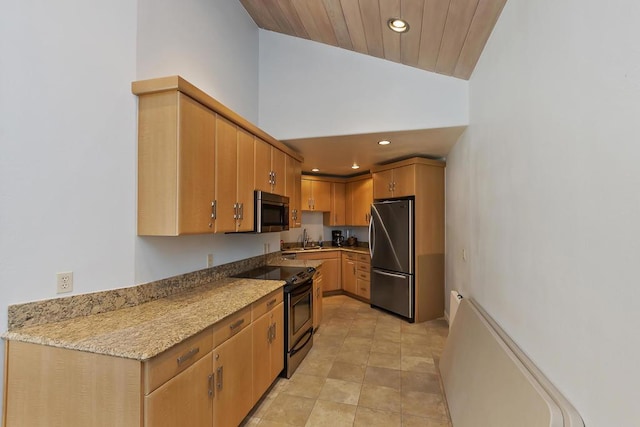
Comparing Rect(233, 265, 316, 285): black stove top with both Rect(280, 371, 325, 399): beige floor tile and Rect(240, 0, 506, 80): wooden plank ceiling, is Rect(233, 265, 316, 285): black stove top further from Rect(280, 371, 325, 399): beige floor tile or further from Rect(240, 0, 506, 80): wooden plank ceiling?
Rect(240, 0, 506, 80): wooden plank ceiling

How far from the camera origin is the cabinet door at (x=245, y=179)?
99.3 inches

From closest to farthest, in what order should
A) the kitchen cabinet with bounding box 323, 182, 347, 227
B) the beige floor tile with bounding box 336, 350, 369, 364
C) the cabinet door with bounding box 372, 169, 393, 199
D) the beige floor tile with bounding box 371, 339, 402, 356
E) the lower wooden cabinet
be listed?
the lower wooden cabinet → the beige floor tile with bounding box 336, 350, 369, 364 → the beige floor tile with bounding box 371, 339, 402, 356 → the cabinet door with bounding box 372, 169, 393, 199 → the kitchen cabinet with bounding box 323, 182, 347, 227

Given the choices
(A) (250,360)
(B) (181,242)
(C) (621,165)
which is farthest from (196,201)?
(C) (621,165)

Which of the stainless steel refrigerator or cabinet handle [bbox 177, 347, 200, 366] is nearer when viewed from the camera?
cabinet handle [bbox 177, 347, 200, 366]

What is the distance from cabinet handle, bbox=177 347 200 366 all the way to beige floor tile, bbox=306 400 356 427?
44.2 inches

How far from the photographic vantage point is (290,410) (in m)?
2.24

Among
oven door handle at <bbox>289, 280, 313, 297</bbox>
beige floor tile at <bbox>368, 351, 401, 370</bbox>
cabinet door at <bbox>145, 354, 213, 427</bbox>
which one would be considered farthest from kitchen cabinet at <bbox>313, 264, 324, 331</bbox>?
cabinet door at <bbox>145, 354, 213, 427</bbox>

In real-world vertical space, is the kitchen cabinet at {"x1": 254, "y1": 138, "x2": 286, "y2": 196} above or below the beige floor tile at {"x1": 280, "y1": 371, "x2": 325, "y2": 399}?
above

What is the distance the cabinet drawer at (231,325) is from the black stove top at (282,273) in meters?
0.71

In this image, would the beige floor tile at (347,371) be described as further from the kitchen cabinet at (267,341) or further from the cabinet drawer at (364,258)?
the cabinet drawer at (364,258)

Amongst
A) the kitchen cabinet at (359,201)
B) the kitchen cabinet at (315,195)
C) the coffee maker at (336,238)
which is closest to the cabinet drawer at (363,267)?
the kitchen cabinet at (359,201)

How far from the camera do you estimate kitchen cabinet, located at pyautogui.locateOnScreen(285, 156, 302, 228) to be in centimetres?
354

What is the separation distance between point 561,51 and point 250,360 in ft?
7.93

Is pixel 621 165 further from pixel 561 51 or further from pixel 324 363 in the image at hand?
pixel 324 363
